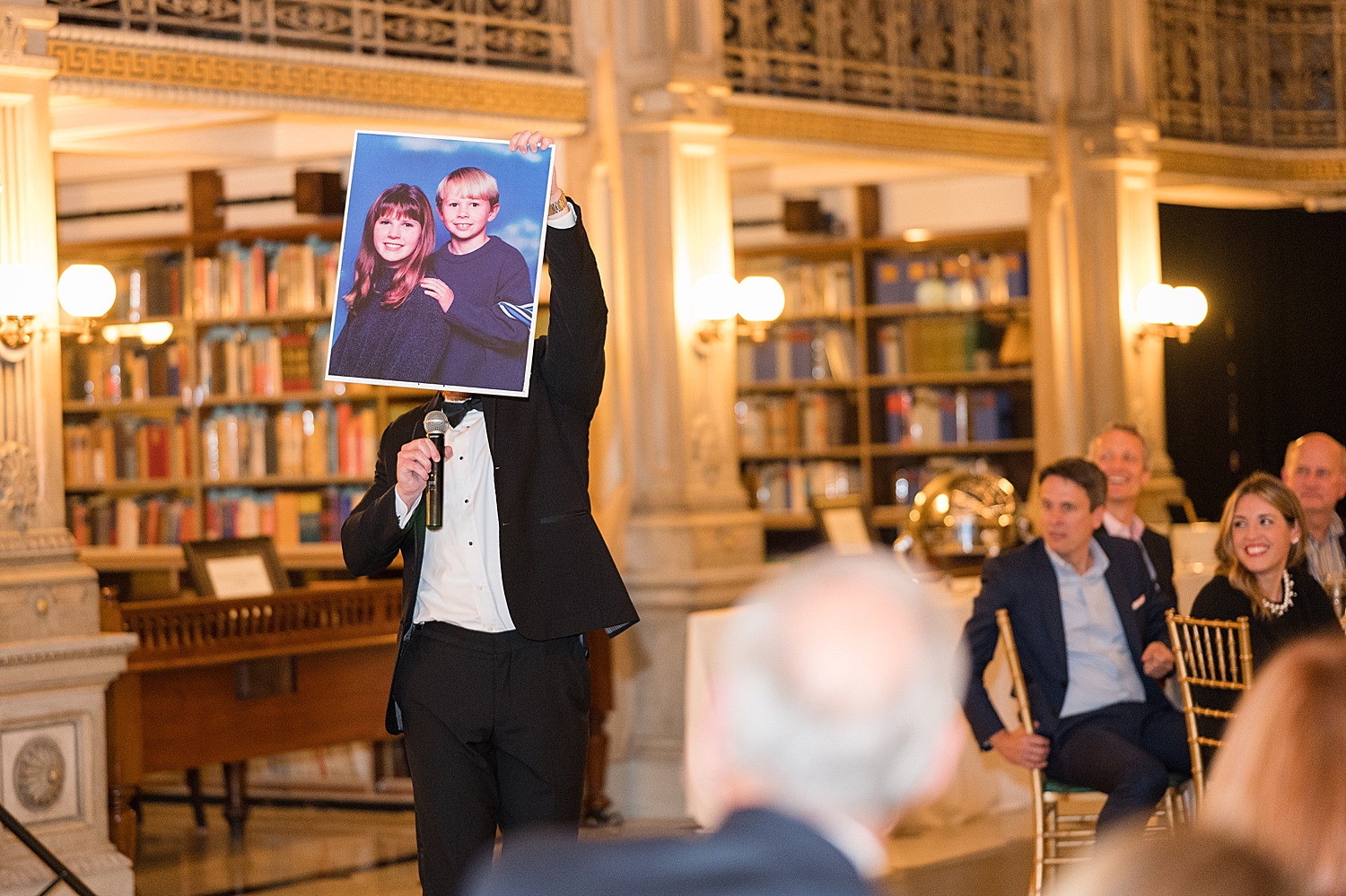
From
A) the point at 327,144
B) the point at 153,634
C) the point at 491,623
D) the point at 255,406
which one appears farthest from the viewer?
the point at 255,406

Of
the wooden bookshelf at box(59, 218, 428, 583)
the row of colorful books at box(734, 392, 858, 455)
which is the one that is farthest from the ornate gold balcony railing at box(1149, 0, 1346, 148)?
the wooden bookshelf at box(59, 218, 428, 583)

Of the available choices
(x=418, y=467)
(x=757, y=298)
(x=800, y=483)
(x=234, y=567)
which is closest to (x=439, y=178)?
(x=418, y=467)

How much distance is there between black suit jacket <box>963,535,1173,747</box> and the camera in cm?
456

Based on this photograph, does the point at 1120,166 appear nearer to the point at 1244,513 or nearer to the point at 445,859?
the point at 1244,513

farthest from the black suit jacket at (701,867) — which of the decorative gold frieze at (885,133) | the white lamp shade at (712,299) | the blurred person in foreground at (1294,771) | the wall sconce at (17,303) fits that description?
the decorative gold frieze at (885,133)

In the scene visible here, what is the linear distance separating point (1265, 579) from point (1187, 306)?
5.17 m

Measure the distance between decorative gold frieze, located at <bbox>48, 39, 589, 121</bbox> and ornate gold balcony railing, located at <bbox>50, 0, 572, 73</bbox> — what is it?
0.12 metres

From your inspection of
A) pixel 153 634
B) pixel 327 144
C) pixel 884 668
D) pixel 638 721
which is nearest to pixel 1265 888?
pixel 884 668

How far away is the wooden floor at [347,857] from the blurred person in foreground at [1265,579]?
1.32 meters

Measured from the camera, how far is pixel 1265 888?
1112 mm

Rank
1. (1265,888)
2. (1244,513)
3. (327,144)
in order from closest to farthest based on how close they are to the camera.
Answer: (1265,888)
(1244,513)
(327,144)

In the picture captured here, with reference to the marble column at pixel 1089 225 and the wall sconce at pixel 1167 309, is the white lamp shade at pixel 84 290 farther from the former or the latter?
the wall sconce at pixel 1167 309

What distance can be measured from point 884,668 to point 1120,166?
845 cm

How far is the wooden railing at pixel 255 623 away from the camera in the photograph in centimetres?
592
